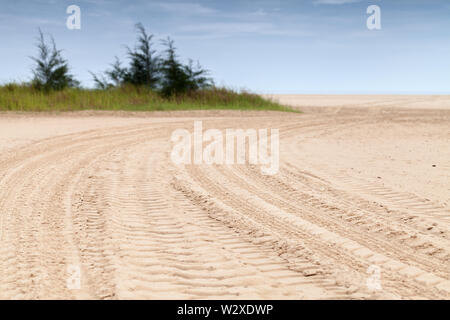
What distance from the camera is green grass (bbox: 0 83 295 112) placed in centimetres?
2184

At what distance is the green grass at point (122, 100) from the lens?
21844 mm

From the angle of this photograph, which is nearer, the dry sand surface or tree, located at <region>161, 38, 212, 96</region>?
the dry sand surface

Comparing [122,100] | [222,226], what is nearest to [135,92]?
[122,100]


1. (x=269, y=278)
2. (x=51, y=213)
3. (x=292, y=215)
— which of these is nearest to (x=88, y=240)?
(x=51, y=213)

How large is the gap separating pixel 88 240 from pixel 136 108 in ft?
60.9

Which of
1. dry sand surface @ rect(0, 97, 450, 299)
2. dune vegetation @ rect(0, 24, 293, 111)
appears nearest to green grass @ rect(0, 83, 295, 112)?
dune vegetation @ rect(0, 24, 293, 111)

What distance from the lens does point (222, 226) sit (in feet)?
16.1

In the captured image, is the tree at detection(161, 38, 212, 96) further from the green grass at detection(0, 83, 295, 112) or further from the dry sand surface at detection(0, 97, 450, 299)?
the dry sand surface at detection(0, 97, 450, 299)

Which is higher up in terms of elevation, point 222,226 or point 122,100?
point 122,100

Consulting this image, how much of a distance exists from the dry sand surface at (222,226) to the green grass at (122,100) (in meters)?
12.6

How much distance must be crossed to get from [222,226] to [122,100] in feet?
66.5

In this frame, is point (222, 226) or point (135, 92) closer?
point (222, 226)

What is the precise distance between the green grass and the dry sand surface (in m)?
12.6

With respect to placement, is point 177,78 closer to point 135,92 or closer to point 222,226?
point 135,92
